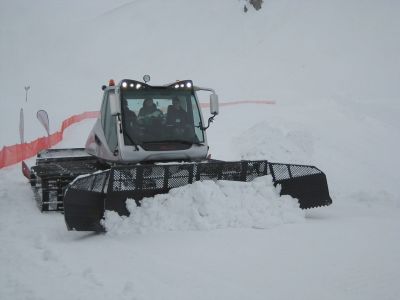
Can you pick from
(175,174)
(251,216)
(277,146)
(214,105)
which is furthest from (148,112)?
(277,146)

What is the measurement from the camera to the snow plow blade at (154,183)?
6.11 metres

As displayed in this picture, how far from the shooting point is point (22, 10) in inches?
3342

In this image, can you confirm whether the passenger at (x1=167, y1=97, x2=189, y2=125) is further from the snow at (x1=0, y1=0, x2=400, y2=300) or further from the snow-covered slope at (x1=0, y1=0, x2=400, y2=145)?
the snow-covered slope at (x1=0, y1=0, x2=400, y2=145)

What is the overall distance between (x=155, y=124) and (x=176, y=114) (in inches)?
15.8

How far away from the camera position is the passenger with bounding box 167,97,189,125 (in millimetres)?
7977

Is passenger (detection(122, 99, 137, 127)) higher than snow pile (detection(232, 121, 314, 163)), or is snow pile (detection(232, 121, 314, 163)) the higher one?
passenger (detection(122, 99, 137, 127))

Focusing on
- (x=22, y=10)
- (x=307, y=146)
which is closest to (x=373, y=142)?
(x=307, y=146)

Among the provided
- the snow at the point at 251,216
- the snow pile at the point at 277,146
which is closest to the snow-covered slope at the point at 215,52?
the snow at the point at 251,216

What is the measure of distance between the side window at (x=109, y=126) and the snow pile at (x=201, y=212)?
6.31ft

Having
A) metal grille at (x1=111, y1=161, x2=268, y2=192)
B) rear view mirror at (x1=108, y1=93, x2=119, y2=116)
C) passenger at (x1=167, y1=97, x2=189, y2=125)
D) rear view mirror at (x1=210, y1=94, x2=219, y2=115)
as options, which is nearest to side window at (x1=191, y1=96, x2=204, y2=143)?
passenger at (x1=167, y1=97, x2=189, y2=125)

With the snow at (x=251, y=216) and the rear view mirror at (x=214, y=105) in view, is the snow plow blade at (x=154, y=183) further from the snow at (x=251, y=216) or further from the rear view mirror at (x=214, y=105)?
the rear view mirror at (x=214, y=105)

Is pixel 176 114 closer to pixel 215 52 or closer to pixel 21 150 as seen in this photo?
pixel 21 150

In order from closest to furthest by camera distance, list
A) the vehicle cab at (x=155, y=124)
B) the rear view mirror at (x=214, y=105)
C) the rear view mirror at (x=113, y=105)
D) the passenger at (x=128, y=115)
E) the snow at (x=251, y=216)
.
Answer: the snow at (x=251, y=216) < the rear view mirror at (x=113, y=105) < the vehicle cab at (x=155, y=124) < the passenger at (x=128, y=115) < the rear view mirror at (x=214, y=105)

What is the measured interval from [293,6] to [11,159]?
4776 centimetres
